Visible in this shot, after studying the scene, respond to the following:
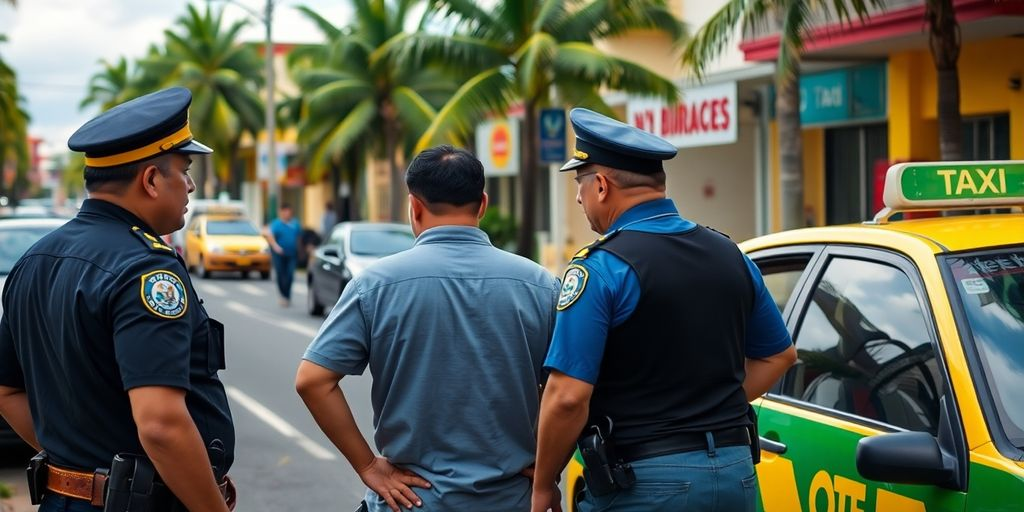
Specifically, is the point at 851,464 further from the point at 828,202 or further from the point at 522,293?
the point at 828,202

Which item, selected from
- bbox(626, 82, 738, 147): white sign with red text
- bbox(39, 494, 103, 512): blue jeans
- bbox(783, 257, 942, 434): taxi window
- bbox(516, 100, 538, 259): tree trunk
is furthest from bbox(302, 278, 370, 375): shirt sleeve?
bbox(516, 100, 538, 259): tree trunk

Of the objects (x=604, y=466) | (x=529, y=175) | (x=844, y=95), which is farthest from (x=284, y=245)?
(x=604, y=466)

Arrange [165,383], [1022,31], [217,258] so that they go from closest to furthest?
[165,383]
[1022,31]
[217,258]

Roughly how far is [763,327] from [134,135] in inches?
68.5

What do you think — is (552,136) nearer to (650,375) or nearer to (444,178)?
(444,178)

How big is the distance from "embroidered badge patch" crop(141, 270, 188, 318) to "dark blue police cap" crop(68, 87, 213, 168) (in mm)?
338

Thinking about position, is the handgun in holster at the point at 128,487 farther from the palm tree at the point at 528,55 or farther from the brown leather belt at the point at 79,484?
the palm tree at the point at 528,55

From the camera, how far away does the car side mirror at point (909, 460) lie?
3293mm

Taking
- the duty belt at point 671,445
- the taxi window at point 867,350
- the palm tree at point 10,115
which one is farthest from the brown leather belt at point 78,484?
the palm tree at point 10,115

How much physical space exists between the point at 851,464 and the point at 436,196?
1418 millimetres

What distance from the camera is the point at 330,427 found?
3.49 m

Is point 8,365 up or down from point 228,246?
down

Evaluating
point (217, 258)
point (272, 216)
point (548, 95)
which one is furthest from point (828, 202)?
point (272, 216)

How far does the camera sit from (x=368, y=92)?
113 feet
